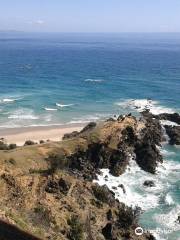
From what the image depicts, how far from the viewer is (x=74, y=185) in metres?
49.7

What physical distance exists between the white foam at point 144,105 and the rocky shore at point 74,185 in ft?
105

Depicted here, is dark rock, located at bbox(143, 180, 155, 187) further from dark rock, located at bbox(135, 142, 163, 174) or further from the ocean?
dark rock, located at bbox(135, 142, 163, 174)

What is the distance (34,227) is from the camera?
3381 centimetres

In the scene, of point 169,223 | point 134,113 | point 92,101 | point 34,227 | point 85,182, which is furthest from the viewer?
point 92,101

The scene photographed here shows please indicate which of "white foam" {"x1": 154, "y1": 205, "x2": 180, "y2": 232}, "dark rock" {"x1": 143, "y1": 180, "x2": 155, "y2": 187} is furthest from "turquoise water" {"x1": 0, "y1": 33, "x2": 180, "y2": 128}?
"white foam" {"x1": 154, "y1": 205, "x2": 180, "y2": 232}

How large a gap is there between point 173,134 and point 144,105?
90.1 feet

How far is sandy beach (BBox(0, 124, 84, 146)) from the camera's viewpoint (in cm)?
8175

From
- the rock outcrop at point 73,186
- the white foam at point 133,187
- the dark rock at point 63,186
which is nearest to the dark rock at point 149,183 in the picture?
the white foam at point 133,187

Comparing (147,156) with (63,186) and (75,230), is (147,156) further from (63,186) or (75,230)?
(75,230)

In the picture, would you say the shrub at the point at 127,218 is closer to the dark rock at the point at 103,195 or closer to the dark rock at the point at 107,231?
the dark rock at the point at 103,195

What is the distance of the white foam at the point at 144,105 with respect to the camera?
102 meters

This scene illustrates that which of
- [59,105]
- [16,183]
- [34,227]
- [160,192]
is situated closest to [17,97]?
[59,105]

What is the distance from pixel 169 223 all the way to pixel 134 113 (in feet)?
173

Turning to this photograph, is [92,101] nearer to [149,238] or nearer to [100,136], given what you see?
[100,136]
